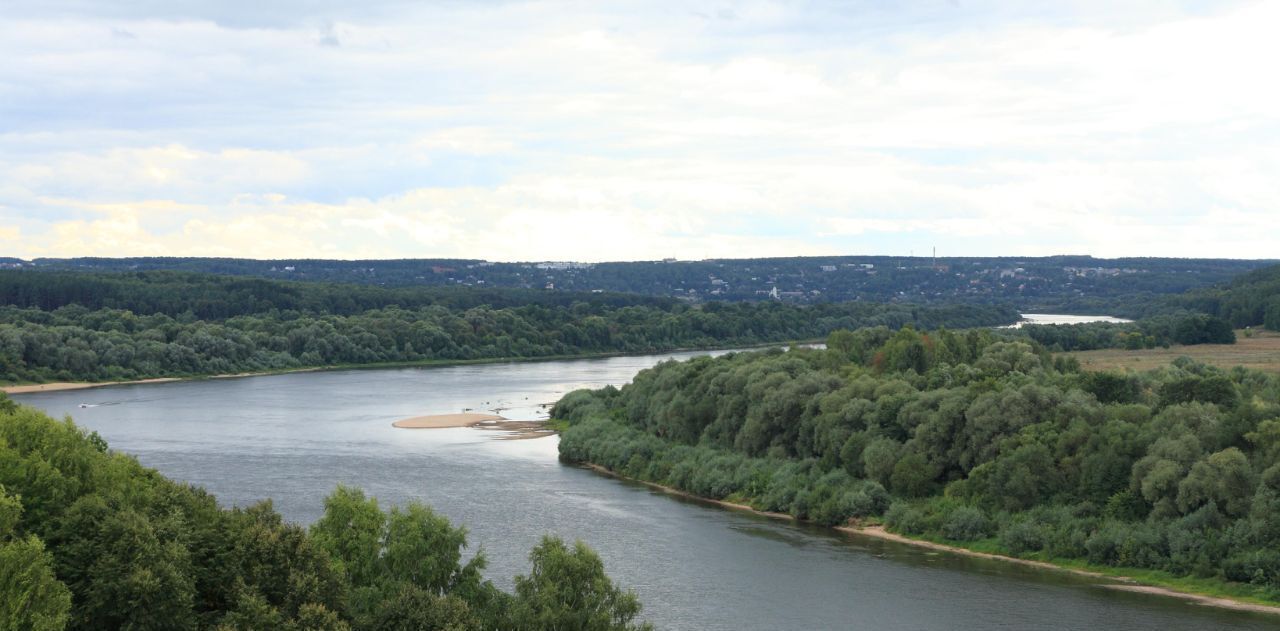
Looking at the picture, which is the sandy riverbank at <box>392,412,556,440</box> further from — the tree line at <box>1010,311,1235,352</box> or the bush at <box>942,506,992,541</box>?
the bush at <box>942,506,992,541</box>

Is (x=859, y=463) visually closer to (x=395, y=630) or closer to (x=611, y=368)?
(x=395, y=630)

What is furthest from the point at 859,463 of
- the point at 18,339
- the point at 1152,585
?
the point at 18,339

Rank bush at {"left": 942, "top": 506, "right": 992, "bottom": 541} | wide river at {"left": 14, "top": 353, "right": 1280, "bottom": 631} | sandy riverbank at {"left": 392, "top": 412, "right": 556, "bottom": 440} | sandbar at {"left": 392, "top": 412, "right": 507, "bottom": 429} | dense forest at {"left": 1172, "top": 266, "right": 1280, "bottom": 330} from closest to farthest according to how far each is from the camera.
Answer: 1. wide river at {"left": 14, "top": 353, "right": 1280, "bottom": 631}
2. bush at {"left": 942, "top": 506, "right": 992, "bottom": 541}
3. sandy riverbank at {"left": 392, "top": 412, "right": 556, "bottom": 440}
4. sandbar at {"left": 392, "top": 412, "right": 507, "bottom": 429}
5. dense forest at {"left": 1172, "top": 266, "right": 1280, "bottom": 330}

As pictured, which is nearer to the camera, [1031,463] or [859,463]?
[1031,463]

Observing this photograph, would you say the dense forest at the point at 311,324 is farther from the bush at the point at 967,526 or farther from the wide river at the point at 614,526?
the bush at the point at 967,526

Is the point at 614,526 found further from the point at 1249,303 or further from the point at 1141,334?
the point at 1249,303

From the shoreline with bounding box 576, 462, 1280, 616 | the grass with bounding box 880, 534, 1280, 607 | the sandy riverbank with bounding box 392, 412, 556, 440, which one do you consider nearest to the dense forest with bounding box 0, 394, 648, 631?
the shoreline with bounding box 576, 462, 1280, 616

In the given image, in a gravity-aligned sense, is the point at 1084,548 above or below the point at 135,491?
below

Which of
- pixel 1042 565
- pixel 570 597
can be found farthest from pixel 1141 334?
pixel 570 597
